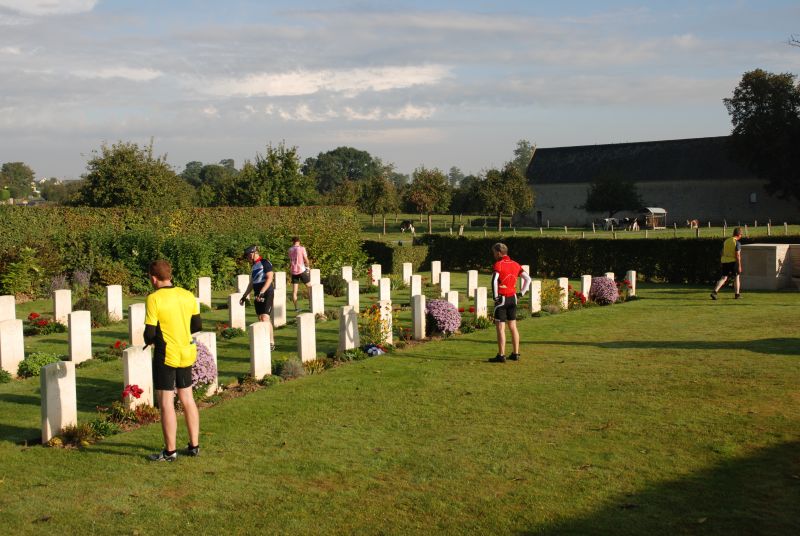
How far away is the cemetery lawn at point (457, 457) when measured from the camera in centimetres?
579

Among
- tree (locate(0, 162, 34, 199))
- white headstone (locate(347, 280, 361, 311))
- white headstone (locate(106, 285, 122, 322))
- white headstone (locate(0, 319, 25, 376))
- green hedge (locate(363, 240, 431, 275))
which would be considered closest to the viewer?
white headstone (locate(0, 319, 25, 376))

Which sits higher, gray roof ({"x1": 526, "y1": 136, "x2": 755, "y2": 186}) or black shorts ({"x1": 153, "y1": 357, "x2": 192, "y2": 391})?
gray roof ({"x1": 526, "y1": 136, "x2": 755, "y2": 186})

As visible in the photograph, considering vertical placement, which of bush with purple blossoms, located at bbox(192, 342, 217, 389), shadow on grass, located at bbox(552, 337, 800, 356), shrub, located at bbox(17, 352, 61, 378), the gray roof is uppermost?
the gray roof

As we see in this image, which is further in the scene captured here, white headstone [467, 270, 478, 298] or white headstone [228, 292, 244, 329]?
white headstone [467, 270, 478, 298]

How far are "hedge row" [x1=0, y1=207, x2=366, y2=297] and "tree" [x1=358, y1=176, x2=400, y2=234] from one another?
34.5 metres

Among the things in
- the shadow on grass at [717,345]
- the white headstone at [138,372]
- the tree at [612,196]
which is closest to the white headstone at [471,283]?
the shadow on grass at [717,345]

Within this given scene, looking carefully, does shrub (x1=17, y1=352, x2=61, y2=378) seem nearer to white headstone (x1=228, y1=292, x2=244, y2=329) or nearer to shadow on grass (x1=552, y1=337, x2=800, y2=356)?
white headstone (x1=228, y1=292, x2=244, y2=329)

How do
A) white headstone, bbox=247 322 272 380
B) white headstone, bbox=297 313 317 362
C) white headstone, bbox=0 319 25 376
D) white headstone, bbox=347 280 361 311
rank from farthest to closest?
white headstone, bbox=347 280 361 311 < white headstone, bbox=297 313 317 362 < white headstone, bbox=0 319 25 376 < white headstone, bbox=247 322 272 380

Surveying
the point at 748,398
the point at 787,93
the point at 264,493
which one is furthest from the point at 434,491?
the point at 787,93

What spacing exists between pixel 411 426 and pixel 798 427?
149 inches

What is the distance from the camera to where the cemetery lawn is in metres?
5.79

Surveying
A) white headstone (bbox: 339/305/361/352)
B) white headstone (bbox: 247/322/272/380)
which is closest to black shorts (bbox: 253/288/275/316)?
white headstone (bbox: 339/305/361/352)

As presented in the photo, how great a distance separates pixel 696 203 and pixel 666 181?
3.04 meters

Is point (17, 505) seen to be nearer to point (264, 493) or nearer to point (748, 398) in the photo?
point (264, 493)
